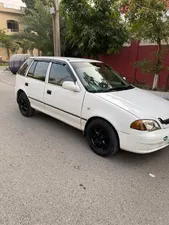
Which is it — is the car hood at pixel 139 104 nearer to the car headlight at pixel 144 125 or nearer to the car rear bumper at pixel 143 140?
the car headlight at pixel 144 125

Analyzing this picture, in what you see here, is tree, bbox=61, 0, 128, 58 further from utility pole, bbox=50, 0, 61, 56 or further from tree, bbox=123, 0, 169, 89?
tree, bbox=123, 0, 169, 89

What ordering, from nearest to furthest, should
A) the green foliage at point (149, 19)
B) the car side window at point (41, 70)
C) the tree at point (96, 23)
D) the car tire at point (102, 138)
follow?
the car tire at point (102, 138) → the car side window at point (41, 70) → the green foliage at point (149, 19) → the tree at point (96, 23)

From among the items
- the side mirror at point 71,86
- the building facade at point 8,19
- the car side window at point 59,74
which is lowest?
the side mirror at point 71,86

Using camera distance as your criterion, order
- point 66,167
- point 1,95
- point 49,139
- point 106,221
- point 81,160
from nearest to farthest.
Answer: point 106,221 < point 66,167 < point 81,160 < point 49,139 < point 1,95

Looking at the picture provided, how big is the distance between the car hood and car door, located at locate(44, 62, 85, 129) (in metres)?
0.53

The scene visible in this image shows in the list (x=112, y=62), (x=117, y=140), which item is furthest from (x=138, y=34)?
(x=117, y=140)

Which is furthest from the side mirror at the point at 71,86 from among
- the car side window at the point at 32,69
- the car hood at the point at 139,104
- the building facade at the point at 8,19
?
the building facade at the point at 8,19

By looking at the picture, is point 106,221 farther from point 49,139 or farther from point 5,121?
point 5,121

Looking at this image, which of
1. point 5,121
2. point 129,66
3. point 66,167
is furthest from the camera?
point 129,66

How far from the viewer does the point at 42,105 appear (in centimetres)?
419

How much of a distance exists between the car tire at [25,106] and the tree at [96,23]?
4.65 m

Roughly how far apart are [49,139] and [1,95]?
473 centimetres

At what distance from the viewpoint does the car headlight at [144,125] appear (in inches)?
103

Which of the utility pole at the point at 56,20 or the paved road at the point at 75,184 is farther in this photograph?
the utility pole at the point at 56,20
